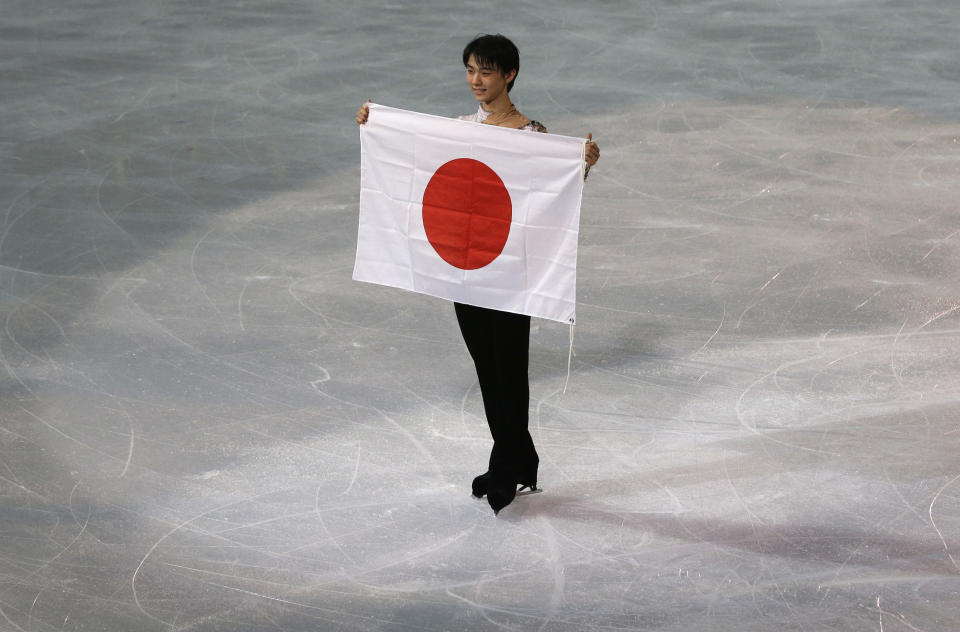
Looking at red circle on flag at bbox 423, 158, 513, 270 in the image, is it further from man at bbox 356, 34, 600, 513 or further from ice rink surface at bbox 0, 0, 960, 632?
ice rink surface at bbox 0, 0, 960, 632

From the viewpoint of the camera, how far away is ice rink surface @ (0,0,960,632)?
3961 mm

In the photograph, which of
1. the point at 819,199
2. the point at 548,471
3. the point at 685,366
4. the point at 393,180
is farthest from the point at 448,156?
the point at 819,199

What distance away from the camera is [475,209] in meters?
4.16

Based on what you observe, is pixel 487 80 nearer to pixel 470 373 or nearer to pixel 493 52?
pixel 493 52

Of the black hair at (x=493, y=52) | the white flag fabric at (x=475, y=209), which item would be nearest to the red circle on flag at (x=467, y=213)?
the white flag fabric at (x=475, y=209)

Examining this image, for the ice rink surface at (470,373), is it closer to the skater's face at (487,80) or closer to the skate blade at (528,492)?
the skate blade at (528,492)

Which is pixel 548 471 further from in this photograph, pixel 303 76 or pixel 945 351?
pixel 303 76

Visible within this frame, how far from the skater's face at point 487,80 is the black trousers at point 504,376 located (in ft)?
2.53

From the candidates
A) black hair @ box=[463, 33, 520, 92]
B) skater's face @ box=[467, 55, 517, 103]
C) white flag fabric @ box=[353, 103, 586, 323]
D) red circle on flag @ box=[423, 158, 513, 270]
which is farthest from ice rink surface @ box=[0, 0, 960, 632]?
black hair @ box=[463, 33, 520, 92]

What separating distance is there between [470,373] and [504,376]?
4.10 feet

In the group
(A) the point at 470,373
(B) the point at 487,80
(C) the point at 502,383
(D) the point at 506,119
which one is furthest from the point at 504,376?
(A) the point at 470,373

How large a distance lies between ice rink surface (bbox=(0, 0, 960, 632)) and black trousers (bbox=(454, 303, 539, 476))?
0.22 m

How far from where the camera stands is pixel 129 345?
5.82m

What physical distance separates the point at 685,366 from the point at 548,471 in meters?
1.14
